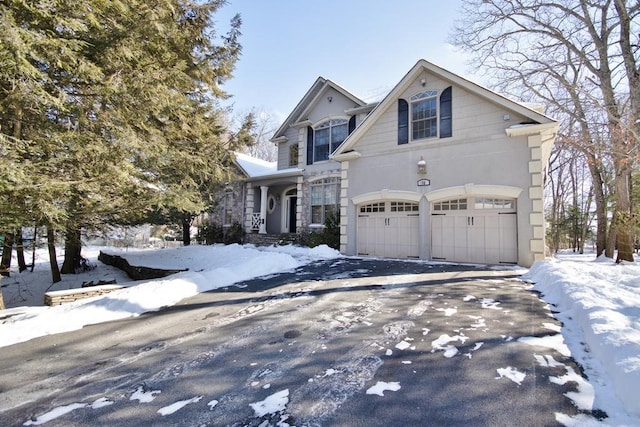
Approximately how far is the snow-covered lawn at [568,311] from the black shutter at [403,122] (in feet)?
17.7

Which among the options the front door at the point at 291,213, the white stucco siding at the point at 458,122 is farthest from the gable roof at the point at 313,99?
the front door at the point at 291,213

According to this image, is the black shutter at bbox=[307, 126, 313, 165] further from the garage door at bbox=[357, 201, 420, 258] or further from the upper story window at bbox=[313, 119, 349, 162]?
the garage door at bbox=[357, 201, 420, 258]

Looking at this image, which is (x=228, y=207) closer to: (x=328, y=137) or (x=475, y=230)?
(x=328, y=137)

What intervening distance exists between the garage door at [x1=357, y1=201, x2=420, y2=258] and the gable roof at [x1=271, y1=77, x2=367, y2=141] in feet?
16.4

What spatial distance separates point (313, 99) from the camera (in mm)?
15422

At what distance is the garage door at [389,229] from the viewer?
35.4 ft

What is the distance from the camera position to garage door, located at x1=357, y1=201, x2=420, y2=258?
35.4 feet

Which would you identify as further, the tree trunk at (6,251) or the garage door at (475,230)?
the garage door at (475,230)

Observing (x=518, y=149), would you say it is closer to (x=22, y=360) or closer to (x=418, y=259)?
(x=418, y=259)

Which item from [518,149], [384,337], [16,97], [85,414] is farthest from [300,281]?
[518,149]

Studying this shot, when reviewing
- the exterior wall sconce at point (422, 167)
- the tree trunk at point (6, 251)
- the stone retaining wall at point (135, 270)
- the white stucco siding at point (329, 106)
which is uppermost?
the white stucco siding at point (329, 106)

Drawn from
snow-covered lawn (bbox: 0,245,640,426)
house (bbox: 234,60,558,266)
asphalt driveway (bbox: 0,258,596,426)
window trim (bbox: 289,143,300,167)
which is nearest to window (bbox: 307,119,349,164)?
house (bbox: 234,60,558,266)

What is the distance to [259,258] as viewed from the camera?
9.27m

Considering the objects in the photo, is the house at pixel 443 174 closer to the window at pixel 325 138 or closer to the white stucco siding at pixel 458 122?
the white stucco siding at pixel 458 122
